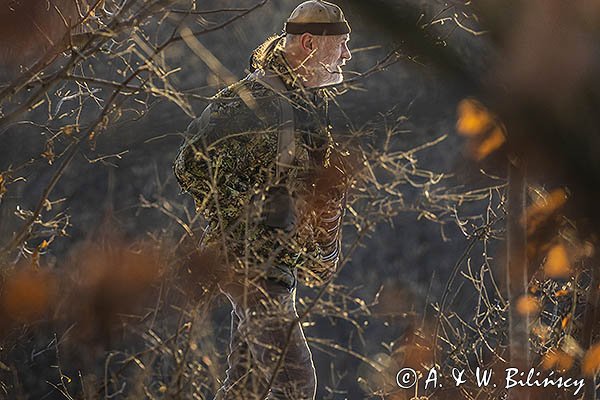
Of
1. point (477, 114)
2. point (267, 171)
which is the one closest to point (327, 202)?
point (267, 171)

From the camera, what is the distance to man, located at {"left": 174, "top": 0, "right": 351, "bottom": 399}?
2.65 metres

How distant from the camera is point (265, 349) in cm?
270

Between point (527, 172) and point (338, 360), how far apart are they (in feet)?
26.6

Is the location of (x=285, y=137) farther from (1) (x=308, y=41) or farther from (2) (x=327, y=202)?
(1) (x=308, y=41)

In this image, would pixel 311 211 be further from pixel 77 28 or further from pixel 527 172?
pixel 527 172

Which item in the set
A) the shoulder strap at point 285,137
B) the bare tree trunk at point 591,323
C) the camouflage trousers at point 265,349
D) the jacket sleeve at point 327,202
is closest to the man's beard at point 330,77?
the shoulder strap at point 285,137

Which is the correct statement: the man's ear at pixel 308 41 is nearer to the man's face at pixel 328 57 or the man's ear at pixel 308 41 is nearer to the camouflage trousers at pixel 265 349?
the man's face at pixel 328 57

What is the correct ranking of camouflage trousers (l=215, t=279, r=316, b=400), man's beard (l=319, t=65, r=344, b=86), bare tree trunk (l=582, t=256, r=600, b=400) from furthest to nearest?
man's beard (l=319, t=65, r=344, b=86) → camouflage trousers (l=215, t=279, r=316, b=400) → bare tree trunk (l=582, t=256, r=600, b=400)

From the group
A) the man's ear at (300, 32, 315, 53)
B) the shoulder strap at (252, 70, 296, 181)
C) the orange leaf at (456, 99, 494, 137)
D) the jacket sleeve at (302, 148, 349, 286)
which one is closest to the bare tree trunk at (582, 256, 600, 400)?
the jacket sleeve at (302, 148, 349, 286)

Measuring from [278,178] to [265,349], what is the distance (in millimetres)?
450

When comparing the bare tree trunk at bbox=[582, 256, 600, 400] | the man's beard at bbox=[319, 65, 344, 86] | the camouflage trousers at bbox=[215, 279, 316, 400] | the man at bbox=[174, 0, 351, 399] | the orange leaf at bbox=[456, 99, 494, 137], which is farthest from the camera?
the man's beard at bbox=[319, 65, 344, 86]

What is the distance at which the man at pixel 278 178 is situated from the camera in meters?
2.65

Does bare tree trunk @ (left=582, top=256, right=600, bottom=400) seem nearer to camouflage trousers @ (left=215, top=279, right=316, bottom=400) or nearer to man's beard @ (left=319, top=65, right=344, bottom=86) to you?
camouflage trousers @ (left=215, top=279, right=316, bottom=400)

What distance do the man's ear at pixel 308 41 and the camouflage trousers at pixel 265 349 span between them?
2.09ft
